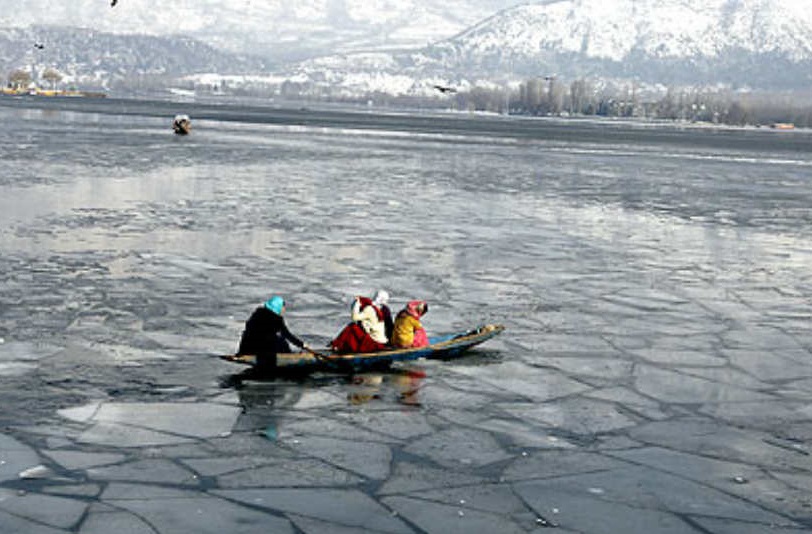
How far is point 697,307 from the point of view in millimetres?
20547

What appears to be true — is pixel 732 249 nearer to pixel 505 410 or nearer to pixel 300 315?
pixel 300 315

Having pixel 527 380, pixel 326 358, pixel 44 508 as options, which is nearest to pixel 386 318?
pixel 326 358

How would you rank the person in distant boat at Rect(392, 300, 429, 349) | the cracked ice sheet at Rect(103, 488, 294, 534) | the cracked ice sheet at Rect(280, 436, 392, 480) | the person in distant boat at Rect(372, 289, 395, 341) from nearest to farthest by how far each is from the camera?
the cracked ice sheet at Rect(103, 488, 294, 534) → the cracked ice sheet at Rect(280, 436, 392, 480) → the person in distant boat at Rect(392, 300, 429, 349) → the person in distant boat at Rect(372, 289, 395, 341)

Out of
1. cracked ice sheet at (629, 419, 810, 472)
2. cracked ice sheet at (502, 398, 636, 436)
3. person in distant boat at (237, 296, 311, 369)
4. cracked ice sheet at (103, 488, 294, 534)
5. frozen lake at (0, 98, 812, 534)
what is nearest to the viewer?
cracked ice sheet at (103, 488, 294, 534)

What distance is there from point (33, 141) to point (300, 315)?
161 feet

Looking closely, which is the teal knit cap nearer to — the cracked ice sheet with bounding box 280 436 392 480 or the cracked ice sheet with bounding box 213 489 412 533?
the cracked ice sheet with bounding box 280 436 392 480

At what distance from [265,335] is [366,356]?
139cm

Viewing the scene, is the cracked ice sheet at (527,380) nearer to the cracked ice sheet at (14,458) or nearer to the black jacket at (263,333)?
the black jacket at (263,333)

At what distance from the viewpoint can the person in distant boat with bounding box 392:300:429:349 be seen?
15688 millimetres

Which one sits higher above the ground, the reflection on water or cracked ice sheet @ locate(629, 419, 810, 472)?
cracked ice sheet @ locate(629, 419, 810, 472)

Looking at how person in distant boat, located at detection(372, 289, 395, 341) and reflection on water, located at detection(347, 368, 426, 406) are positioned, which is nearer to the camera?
reflection on water, located at detection(347, 368, 426, 406)

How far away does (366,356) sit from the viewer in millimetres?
15102

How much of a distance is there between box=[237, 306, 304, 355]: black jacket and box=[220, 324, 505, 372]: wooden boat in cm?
13

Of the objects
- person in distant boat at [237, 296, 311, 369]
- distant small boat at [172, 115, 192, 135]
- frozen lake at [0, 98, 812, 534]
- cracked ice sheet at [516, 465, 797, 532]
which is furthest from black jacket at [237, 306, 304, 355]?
distant small boat at [172, 115, 192, 135]
